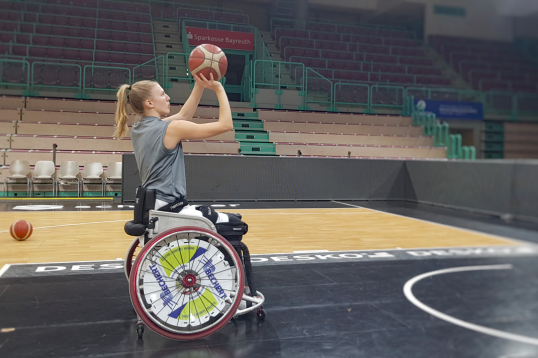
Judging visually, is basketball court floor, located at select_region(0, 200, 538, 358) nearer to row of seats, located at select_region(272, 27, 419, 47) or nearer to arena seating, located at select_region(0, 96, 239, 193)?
row of seats, located at select_region(272, 27, 419, 47)

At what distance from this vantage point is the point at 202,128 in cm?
124

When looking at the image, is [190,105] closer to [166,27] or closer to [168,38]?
[166,27]

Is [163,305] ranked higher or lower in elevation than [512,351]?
lower

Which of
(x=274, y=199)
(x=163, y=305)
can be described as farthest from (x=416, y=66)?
(x=274, y=199)

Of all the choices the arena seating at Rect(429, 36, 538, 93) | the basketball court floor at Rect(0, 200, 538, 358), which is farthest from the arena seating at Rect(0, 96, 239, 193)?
the arena seating at Rect(429, 36, 538, 93)

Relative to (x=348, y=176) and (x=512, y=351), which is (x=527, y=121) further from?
(x=348, y=176)

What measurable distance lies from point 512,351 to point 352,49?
0.92 meters

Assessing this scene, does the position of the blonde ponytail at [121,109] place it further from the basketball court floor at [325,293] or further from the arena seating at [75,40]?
the basketball court floor at [325,293]

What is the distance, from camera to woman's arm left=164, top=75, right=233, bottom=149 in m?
1.19

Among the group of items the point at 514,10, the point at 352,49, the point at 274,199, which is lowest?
the point at 274,199

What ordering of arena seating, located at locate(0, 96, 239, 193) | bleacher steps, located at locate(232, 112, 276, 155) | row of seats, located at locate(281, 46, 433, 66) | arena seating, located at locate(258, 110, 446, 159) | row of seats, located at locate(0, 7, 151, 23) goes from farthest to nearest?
arena seating, located at locate(258, 110, 446, 159) < bleacher steps, located at locate(232, 112, 276, 155) < arena seating, located at locate(0, 96, 239, 193) < row of seats, located at locate(0, 7, 151, 23) < row of seats, located at locate(281, 46, 433, 66)

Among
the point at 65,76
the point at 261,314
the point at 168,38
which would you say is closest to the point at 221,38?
the point at 168,38

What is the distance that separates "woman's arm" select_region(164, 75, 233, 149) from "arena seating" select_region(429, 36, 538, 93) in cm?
56

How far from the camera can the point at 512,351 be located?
1.88 ft
